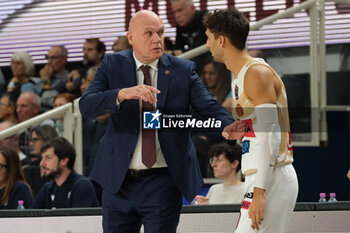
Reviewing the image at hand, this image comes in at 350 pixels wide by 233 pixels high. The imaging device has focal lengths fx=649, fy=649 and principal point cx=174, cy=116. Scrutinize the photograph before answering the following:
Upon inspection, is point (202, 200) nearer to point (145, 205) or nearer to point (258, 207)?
point (145, 205)

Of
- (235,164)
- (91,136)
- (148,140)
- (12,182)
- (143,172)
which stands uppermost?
(148,140)

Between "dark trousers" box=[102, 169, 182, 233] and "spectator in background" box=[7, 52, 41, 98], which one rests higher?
"spectator in background" box=[7, 52, 41, 98]

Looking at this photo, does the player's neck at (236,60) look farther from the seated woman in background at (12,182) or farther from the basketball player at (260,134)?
the seated woman in background at (12,182)

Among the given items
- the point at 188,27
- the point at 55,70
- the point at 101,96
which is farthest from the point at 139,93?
the point at 55,70

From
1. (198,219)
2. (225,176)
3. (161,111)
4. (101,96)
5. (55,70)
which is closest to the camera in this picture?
(101,96)

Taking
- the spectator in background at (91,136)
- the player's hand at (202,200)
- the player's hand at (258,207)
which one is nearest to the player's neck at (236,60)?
the player's hand at (258,207)

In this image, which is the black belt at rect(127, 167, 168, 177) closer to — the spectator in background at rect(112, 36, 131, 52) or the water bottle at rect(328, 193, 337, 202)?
the spectator in background at rect(112, 36, 131, 52)

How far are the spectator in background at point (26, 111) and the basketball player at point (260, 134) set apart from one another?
159 centimetres

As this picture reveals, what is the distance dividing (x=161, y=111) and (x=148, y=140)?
0.15 metres

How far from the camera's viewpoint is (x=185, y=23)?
131 inches

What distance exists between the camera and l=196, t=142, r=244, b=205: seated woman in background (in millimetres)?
3506

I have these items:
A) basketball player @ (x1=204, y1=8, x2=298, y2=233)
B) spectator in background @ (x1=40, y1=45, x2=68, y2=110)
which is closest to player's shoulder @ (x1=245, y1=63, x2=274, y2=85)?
basketball player @ (x1=204, y1=8, x2=298, y2=233)

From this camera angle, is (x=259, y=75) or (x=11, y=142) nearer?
(x=259, y=75)

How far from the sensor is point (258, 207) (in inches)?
86.4
